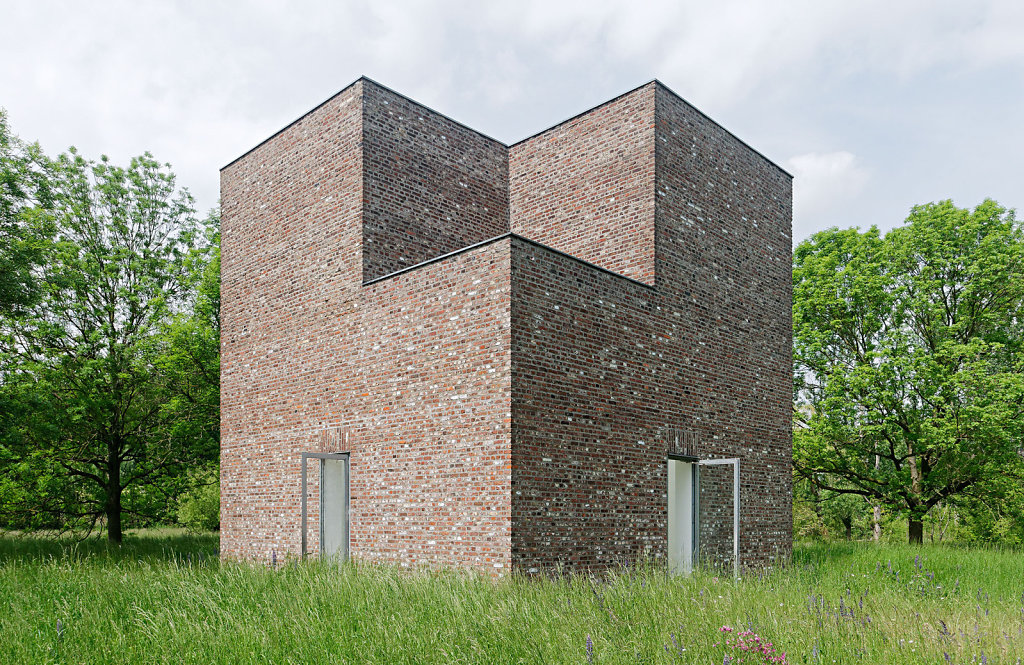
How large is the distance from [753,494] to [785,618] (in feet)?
22.8

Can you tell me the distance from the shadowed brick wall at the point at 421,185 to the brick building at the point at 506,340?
0.04 meters

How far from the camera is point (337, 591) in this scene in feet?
27.1

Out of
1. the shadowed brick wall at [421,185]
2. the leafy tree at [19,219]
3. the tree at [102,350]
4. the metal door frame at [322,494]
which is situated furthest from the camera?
the tree at [102,350]

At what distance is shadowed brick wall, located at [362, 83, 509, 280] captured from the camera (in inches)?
499

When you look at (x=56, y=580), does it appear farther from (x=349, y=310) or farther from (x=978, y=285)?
(x=978, y=285)

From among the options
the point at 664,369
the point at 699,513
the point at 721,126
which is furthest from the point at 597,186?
the point at 699,513

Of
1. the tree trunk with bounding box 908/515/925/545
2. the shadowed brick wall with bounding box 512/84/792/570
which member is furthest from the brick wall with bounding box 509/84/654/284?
the tree trunk with bounding box 908/515/925/545

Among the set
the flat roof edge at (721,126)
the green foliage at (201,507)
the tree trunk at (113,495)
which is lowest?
the green foliage at (201,507)

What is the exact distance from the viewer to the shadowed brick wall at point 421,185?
12672 mm

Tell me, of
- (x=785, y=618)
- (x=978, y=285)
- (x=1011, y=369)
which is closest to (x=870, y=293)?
(x=978, y=285)

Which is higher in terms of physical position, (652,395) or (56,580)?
(652,395)

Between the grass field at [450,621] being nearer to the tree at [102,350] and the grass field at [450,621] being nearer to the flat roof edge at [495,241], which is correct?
the flat roof edge at [495,241]

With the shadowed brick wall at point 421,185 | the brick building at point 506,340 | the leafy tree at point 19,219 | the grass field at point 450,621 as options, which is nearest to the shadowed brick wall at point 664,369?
the brick building at point 506,340

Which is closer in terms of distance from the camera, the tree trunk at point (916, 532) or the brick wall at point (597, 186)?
the brick wall at point (597, 186)
